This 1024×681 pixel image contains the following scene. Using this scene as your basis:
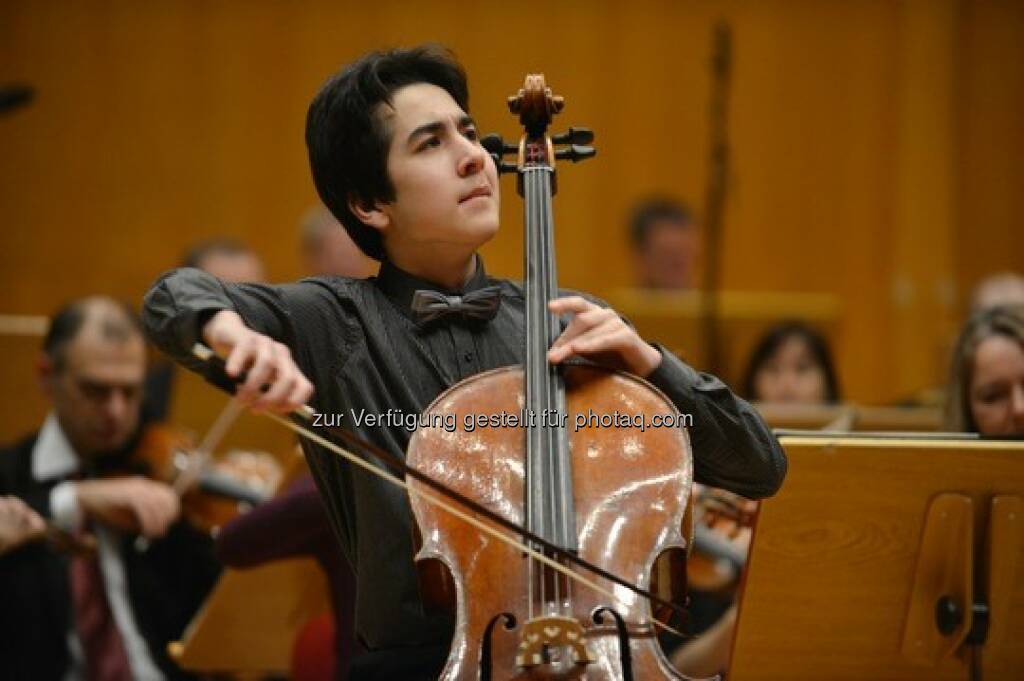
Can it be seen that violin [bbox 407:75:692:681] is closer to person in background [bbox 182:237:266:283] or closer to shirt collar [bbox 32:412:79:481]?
shirt collar [bbox 32:412:79:481]

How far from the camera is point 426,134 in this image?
2029 millimetres

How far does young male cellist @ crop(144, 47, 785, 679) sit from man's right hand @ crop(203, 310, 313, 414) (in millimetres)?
88

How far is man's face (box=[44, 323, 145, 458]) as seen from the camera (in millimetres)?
3338

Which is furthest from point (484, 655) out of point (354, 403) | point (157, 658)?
point (157, 658)

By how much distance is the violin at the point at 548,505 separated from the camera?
159 cm

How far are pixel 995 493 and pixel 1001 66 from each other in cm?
427

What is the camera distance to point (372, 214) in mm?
2084

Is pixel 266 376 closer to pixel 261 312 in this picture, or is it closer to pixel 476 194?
pixel 261 312

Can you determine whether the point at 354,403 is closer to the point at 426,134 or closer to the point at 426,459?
the point at 426,459

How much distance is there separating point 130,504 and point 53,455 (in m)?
0.30

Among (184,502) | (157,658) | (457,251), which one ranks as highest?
(457,251)

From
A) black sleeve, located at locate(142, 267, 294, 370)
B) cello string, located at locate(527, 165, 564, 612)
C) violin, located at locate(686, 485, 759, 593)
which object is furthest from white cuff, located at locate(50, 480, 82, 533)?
cello string, located at locate(527, 165, 564, 612)

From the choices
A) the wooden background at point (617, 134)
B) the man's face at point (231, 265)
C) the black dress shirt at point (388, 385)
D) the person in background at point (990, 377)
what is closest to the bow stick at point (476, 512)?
the black dress shirt at point (388, 385)

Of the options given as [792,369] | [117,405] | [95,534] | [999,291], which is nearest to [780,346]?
[792,369]
